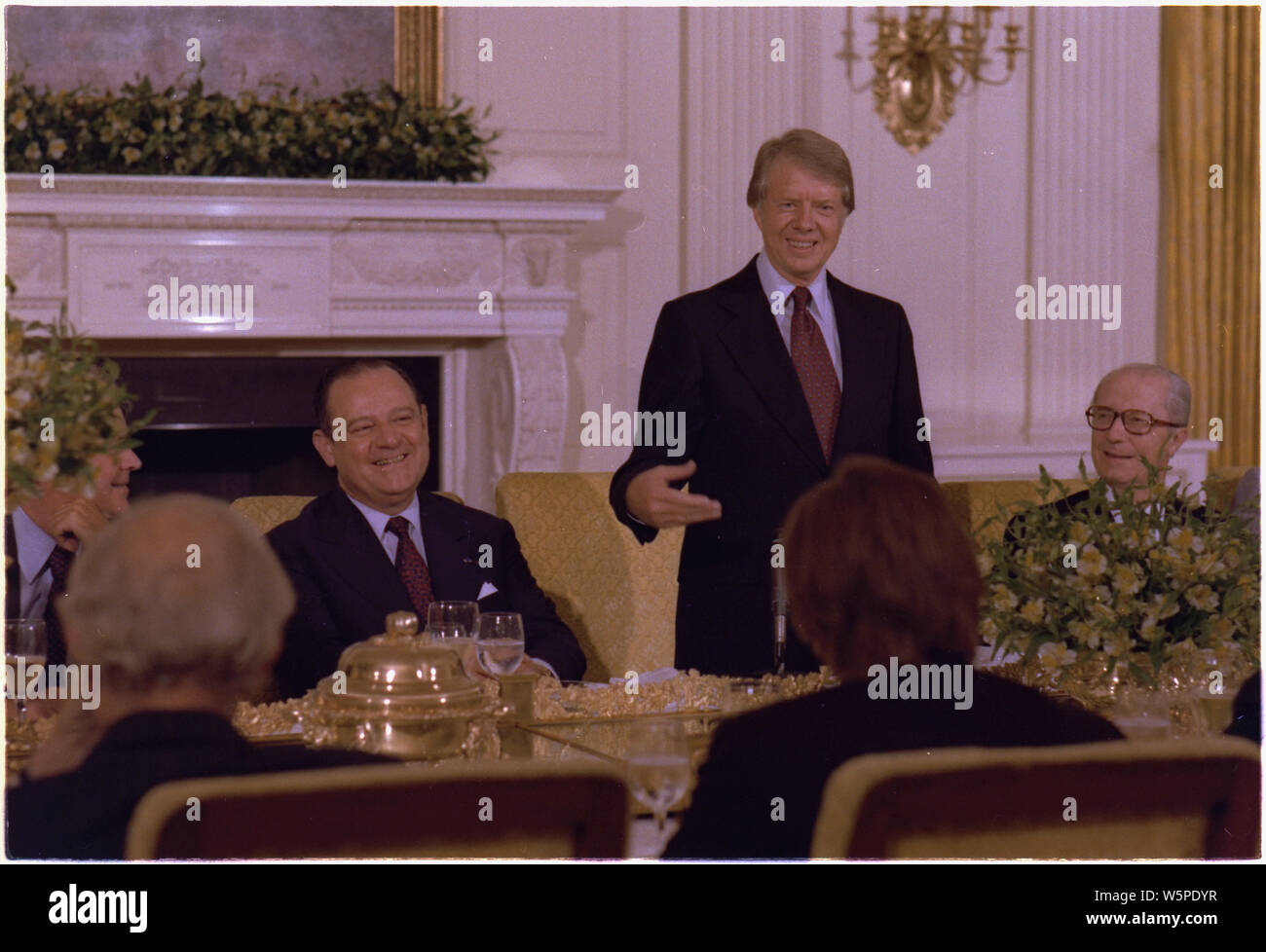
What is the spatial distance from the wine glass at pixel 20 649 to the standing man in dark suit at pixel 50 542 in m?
0.34

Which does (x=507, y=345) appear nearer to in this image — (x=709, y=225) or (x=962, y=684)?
(x=709, y=225)

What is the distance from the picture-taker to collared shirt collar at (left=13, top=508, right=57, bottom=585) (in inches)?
101

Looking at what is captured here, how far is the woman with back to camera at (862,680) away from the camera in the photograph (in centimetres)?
150

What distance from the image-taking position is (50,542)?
102 inches

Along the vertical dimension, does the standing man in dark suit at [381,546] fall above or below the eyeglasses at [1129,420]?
below

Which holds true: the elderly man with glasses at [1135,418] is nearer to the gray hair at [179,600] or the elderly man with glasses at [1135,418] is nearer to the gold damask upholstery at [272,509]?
the gold damask upholstery at [272,509]

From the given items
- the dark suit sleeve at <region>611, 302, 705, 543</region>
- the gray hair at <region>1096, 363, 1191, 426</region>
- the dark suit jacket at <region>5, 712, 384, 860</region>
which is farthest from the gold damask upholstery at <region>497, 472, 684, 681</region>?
the dark suit jacket at <region>5, 712, 384, 860</region>

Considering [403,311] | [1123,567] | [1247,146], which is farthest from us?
[1247,146]

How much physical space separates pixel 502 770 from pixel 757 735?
0.35m

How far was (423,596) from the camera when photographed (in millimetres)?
2750

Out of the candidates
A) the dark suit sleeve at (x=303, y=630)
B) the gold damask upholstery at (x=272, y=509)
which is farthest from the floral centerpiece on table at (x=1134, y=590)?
the gold damask upholstery at (x=272, y=509)

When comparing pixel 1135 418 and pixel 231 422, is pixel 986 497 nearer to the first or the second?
pixel 1135 418

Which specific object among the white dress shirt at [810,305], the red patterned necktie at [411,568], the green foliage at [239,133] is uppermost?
the green foliage at [239,133]
